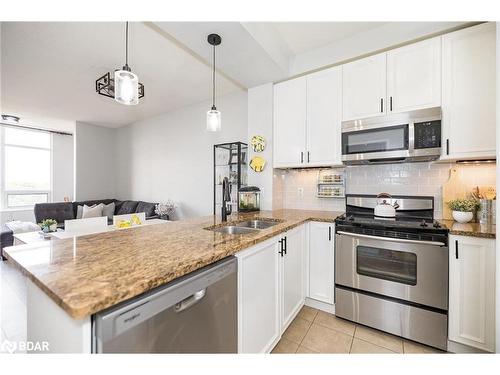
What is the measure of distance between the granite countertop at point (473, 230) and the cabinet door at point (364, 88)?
1.13 meters

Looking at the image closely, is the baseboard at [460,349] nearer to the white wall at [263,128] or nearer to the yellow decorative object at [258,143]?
the white wall at [263,128]

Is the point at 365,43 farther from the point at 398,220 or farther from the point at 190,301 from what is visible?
the point at 190,301

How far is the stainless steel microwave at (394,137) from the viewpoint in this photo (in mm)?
1873

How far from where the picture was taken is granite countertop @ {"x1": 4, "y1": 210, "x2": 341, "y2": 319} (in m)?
0.67

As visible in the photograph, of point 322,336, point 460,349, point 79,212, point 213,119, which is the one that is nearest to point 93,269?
point 213,119

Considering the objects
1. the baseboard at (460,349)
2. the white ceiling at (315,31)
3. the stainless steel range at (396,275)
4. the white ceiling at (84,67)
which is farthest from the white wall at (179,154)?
the baseboard at (460,349)

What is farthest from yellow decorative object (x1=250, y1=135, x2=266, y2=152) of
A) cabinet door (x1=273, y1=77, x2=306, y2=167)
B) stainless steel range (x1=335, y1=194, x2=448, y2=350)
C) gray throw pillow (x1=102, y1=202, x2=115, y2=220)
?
gray throw pillow (x1=102, y1=202, x2=115, y2=220)

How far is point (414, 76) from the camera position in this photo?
1.97 m

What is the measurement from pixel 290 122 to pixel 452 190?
169 centimetres

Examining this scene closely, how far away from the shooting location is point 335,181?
266 cm

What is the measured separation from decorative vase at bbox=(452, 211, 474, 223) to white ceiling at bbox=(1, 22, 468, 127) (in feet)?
5.07

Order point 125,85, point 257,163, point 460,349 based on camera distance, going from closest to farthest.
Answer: point 125,85
point 460,349
point 257,163

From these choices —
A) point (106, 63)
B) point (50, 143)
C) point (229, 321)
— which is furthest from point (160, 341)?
point (50, 143)

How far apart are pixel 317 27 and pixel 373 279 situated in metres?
2.34
